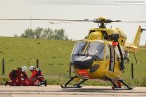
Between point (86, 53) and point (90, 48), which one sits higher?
point (90, 48)


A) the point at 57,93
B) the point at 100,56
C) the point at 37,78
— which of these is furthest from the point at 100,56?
the point at 37,78

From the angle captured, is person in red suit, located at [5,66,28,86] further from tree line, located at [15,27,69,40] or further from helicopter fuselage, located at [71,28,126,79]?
tree line, located at [15,27,69,40]

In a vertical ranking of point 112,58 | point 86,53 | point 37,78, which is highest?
point 86,53

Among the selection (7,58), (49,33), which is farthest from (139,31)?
(49,33)

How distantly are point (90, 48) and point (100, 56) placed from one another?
641 mm

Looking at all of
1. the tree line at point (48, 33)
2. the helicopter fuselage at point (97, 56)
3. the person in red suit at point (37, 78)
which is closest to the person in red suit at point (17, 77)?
the person in red suit at point (37, 78)

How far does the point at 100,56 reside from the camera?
2591 cm

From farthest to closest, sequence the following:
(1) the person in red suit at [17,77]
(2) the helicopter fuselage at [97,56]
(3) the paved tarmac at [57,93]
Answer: (1) the person in red suit at [17,77], (2) the helicopter fuselage at [97,56], (3) the paved tarmac at [57,93]

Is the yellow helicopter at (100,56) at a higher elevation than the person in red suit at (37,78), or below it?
higher

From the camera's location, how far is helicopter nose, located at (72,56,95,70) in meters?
25.0

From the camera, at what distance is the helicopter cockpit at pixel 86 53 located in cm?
2506

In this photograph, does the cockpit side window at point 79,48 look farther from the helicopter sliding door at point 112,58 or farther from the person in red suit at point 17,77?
the person in red suit at point 17,77

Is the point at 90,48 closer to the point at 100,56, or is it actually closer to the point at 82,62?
the point at 100,56

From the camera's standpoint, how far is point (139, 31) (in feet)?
162
